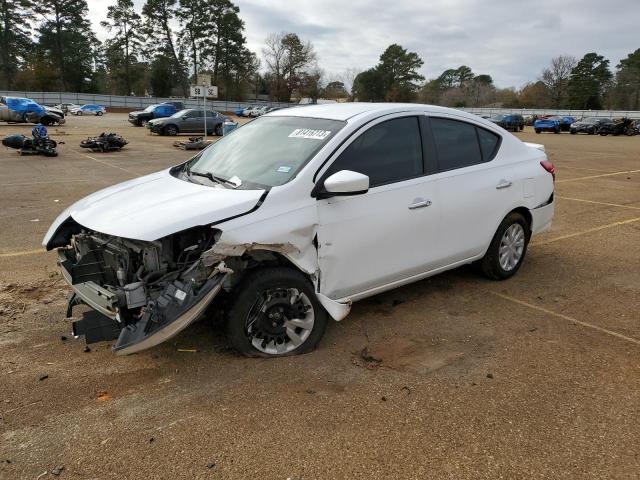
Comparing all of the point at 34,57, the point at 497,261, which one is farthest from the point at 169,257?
the point at 34,57

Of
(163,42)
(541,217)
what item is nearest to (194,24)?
(163,42)

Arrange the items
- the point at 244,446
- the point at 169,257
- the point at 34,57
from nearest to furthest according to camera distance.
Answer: the point at 244,446, the point at 169,257, the point at 34,57

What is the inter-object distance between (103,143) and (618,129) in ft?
131

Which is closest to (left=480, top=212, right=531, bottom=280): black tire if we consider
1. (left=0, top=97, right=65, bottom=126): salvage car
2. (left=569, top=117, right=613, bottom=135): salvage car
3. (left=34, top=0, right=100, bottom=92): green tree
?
(left=0, top=97, right=65, bottom=126): salvage car

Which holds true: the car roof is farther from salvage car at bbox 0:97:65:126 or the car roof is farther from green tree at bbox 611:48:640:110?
green tree at bbox 611:48:640:110

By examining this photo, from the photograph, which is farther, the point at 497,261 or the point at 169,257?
the point at 497,261

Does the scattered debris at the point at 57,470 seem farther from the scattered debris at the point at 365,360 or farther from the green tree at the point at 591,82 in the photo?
the green tree at the point at 591,82

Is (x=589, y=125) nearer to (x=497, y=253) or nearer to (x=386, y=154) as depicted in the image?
(x=497, y=253)

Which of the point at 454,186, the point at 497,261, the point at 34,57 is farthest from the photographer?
the point at 34,57

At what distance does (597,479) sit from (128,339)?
104 inches

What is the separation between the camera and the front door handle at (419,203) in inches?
159

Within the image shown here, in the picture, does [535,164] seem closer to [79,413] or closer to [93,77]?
[79,413]

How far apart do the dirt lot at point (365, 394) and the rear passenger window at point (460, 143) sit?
1.28 m

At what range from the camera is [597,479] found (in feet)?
8.23
